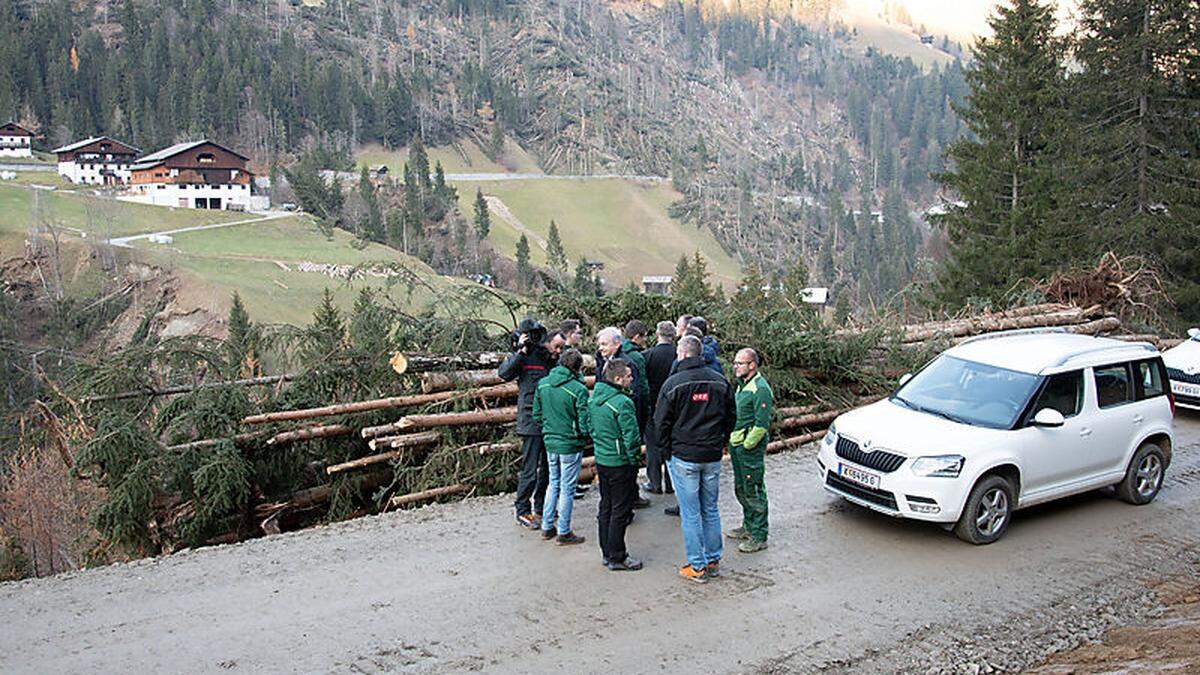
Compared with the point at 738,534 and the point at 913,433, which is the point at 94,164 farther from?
the point at 913,433

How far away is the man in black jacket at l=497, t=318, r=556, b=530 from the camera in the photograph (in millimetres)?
8609

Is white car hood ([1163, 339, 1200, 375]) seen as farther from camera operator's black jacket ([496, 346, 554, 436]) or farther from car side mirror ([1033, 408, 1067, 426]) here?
camera operator's black jacket ([496, 346, 554, 436])

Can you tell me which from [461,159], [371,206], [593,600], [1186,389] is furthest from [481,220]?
[593,600]

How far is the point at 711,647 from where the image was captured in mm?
6172

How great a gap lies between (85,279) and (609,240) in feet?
256

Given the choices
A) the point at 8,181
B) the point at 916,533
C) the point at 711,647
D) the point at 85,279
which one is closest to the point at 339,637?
the point at 711,647

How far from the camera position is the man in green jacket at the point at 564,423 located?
25.8ft

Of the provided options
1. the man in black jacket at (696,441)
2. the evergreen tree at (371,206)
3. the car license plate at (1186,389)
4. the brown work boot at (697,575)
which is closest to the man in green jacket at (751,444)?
the man in black jacket at (696,441)

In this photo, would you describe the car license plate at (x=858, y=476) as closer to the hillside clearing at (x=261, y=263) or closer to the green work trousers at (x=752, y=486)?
the green work trousers at (x=752, y=486)

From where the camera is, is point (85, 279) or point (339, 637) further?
point (85, 279)

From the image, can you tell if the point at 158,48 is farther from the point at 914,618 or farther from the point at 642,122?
the point at 914,618

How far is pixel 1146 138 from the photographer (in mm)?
25938

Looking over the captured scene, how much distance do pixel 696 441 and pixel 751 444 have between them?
68 cm

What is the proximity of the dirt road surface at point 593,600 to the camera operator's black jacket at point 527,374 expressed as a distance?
1067mm
